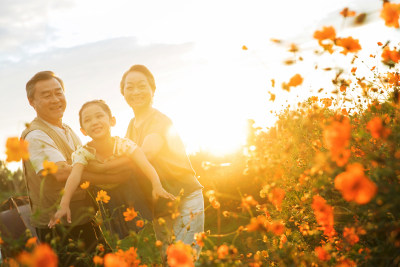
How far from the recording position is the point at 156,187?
2.83 meters

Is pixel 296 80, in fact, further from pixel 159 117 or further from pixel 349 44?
pixel 159 117

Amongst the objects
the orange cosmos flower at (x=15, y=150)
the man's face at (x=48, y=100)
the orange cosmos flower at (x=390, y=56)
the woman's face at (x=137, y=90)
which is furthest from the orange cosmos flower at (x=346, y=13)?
the man's face at (x=48, y=100)

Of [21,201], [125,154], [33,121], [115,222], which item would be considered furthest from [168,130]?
[21,201]

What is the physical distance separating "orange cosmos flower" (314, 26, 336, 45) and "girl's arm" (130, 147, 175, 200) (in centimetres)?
168

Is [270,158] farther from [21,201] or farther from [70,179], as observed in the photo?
[21,201]

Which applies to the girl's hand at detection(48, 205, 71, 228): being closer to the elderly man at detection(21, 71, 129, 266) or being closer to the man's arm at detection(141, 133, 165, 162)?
the elderly man at detection(21, 71, 129, 266)

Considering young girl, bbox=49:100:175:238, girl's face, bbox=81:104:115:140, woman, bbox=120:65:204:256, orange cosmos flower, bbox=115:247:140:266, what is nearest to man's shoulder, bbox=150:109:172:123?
woman, bbox=120:65:204:256

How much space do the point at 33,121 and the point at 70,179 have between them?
2.42ft

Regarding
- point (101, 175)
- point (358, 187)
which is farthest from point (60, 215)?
point (358, 187)

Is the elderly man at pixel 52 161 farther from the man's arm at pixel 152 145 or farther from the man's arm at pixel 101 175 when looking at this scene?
the man's arm at pixel 152 145

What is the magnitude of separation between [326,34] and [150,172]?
70.3 inches

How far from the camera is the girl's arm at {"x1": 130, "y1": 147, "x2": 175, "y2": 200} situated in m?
2.79

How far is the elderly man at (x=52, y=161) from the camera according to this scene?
284cm

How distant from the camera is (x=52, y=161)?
2.84 m
